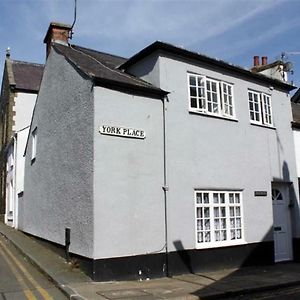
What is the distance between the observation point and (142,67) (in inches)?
475

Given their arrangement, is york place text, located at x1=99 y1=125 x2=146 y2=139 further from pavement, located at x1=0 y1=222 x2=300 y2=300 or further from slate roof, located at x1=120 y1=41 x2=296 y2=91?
pavement, located at x1=0 y1=222 x2=300 y2=300

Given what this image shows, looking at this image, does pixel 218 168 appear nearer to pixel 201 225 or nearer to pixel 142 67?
Result: pixel 201 225

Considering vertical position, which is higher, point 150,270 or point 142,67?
point 142,67

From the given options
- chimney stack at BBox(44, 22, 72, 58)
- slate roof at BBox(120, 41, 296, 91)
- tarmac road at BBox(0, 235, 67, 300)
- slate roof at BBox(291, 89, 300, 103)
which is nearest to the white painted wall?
chimney stack at BBox(44, 22, 72, 58)

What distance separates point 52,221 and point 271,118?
805 cm

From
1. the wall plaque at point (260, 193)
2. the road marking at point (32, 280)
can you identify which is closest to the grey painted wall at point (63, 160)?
the road marking at point (32, 280)

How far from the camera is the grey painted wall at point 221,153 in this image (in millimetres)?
11078

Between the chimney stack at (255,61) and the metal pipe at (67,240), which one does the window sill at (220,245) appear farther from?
the chimney stack at (255,61)

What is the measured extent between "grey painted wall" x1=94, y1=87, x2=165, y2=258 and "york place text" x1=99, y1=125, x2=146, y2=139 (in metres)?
0.10

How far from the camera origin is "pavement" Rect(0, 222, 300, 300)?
27.2 feet

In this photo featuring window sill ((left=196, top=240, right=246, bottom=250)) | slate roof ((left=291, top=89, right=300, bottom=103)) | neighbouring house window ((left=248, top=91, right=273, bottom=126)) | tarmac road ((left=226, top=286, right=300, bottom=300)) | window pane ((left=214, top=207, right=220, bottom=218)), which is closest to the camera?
tarmac road ((left=226, top=286, right=300, bottom=300))

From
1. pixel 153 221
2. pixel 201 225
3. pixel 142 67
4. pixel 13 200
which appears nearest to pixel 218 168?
pixel 201 225

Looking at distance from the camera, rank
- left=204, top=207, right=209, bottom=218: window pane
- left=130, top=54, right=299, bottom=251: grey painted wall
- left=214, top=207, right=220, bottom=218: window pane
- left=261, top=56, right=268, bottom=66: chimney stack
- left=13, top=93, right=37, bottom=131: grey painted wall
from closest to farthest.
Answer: left=130, top=54, right=299, bottom=251: grey painted wall, left=204, top=207, right=209, bottom=218: window pane, left=214, top=207, right=220, bottom=218: window pane, left=261, top=56, right=268, bottom=66: chimney stack, left=13, top=93, right=37, bottom=131: grey painted wall

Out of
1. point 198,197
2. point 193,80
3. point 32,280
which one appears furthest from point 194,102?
point 32,280
